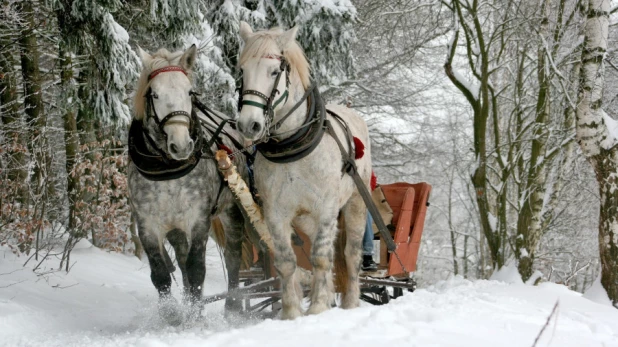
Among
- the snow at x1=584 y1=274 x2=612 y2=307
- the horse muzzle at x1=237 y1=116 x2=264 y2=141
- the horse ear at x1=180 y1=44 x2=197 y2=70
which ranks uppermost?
the horse ear at x1=180 y1=44 x2=197 y2=70

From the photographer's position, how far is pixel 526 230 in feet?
28.7

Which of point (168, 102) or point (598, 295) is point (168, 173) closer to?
point (168, 102)

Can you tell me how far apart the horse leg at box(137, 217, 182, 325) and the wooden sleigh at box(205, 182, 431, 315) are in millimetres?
739

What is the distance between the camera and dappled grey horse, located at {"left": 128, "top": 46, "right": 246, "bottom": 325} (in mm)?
4453

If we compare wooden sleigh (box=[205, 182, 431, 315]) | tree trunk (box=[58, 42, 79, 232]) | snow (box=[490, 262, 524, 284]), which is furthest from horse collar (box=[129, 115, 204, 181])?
snow (box=[490, 262, 524, 284])

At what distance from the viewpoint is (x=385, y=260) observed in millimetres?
6188

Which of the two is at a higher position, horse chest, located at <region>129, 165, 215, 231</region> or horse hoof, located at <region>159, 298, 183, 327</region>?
horse chest, located at <region>129, 165, 215, 231</region>

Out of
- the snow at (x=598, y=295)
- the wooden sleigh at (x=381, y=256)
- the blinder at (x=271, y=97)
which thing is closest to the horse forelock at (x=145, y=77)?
the blinder at (x=271, y=97)

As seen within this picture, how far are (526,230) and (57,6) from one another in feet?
21.9

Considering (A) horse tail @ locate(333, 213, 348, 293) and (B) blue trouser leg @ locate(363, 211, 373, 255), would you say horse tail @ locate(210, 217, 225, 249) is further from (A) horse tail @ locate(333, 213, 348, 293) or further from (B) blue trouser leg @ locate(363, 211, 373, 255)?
(B) blue trouser leg @ locate(363, 211, 373, 255)

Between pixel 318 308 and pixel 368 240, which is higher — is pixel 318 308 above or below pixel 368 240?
below

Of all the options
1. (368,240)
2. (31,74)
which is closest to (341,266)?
(368,240)

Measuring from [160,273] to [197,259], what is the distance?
0.29 m

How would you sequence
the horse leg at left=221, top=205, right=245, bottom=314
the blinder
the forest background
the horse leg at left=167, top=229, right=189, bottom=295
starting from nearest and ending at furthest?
the blinder, the horse leg at left=167, top=229, right=189, bottom=295, the horse leg at left=221, top=205, right=245, bottom=314, the forest background
